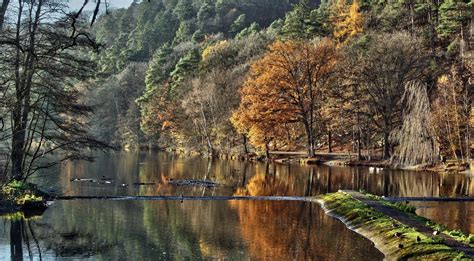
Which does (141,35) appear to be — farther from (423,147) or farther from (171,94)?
(423,147)

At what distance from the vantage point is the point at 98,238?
17.0 meters

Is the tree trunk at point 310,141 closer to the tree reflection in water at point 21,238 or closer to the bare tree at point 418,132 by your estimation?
the bare tree at point 418,132

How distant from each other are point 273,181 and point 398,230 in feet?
68.1

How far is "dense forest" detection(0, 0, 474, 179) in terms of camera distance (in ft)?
82.1

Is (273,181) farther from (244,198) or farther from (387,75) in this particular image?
(387,75)

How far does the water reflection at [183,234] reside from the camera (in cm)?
1480

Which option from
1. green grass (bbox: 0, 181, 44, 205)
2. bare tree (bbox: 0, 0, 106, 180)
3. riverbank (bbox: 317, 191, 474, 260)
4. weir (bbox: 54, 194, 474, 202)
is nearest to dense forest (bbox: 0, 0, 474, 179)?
bare tree (bbox: 0, 0, 106, 180)

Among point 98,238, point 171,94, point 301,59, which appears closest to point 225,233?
point 98,238

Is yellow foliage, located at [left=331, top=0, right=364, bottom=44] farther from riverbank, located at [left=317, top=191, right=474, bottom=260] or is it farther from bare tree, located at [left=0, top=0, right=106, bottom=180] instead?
riverbank, located at [left=317, top=191, right=474, bottom=260]

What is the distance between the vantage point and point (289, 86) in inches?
2239

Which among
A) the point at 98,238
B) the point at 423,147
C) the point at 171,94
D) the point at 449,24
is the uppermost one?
the point at 449,24

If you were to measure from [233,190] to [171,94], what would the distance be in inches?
2066

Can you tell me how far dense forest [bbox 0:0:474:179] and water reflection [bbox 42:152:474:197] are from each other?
9.23 feet

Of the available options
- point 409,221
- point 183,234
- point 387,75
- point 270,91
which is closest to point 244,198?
point 183,234
